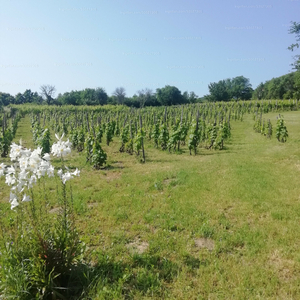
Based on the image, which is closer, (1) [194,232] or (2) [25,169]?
(2) [25,169]

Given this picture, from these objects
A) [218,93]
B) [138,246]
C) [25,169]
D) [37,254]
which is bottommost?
[138,246]

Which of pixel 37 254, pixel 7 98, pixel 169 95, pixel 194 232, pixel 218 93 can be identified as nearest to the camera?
pixel 37 254

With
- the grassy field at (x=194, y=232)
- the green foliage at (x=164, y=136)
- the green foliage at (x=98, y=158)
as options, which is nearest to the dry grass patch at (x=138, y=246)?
the grassy field at (x=194, y=232)

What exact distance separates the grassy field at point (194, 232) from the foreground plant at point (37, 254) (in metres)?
0.37

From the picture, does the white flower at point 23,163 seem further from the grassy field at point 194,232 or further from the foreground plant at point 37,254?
the grassy field at point 194,232

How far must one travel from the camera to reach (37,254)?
2934mm

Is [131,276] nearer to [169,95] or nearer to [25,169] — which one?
[25,169]

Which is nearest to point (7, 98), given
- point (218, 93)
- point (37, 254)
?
point (218, 93)

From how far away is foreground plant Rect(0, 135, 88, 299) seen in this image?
270 cm

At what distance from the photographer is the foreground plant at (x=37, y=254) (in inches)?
106

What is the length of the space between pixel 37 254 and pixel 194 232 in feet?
8.52

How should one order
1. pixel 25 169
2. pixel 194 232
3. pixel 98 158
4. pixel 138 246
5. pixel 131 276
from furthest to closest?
1. pixel 98 158
2. pixel 194 232
3. pixel 138 246
4. pixel 131 276
5. pixel 25 169

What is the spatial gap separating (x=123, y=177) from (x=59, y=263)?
5.10m

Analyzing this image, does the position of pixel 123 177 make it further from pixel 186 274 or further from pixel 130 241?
pixel 186 274
